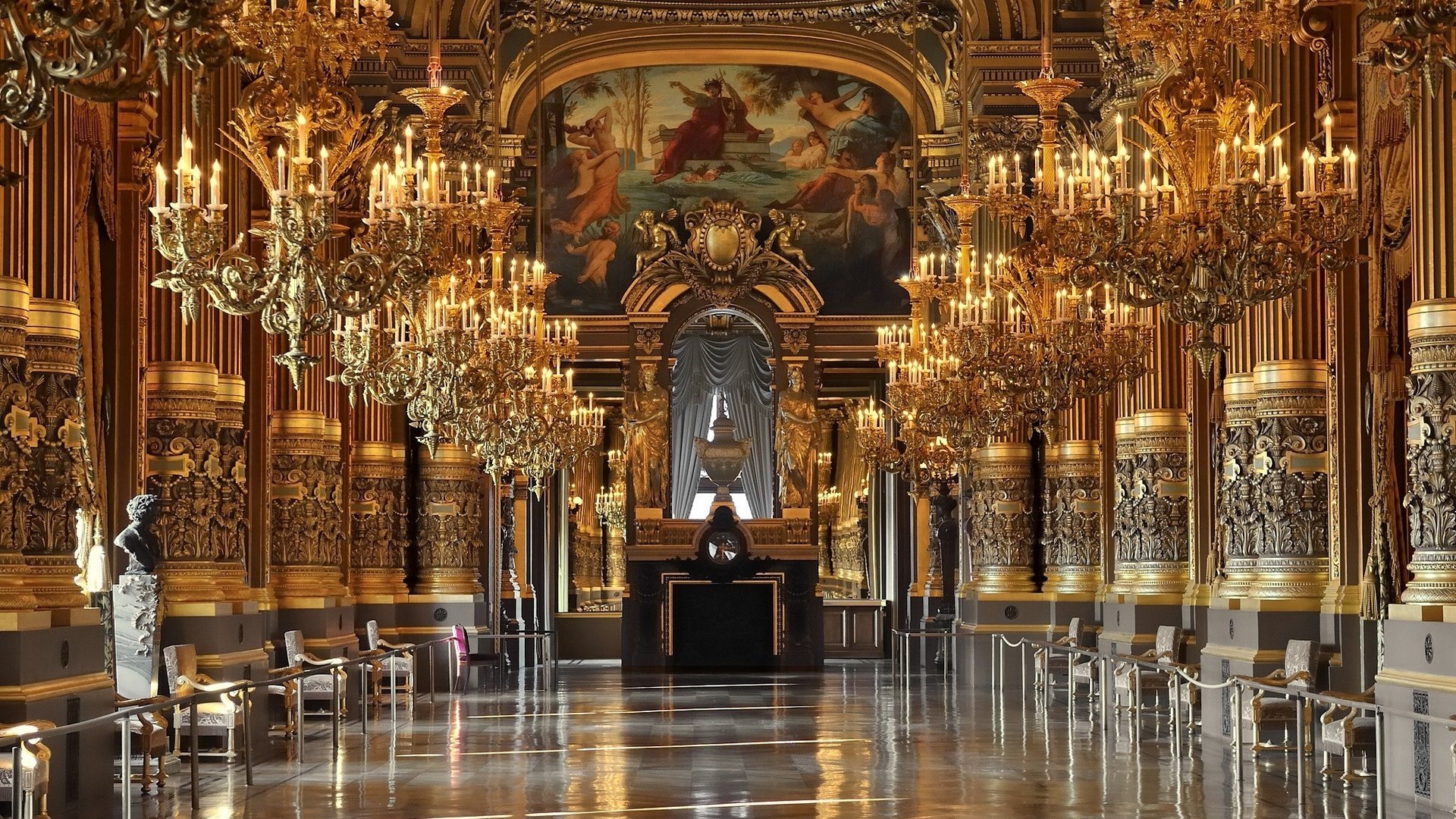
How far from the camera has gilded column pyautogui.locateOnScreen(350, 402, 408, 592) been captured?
2617cm

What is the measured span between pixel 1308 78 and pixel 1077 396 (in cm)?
A: 345

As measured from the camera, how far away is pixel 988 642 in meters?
27.6

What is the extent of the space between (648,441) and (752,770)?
21.6 metres

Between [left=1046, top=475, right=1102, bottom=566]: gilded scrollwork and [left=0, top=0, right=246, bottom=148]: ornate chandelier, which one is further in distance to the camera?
[left=1046, top=475, right=1102, bottom=566]: gilded scrollwork

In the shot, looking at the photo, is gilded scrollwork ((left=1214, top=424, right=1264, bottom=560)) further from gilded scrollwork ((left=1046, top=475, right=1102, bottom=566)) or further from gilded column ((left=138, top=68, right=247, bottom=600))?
gilded column ((left=138, top=68, right=247, bottom=600))

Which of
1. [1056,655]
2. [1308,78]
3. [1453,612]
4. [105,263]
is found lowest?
[1056,655]

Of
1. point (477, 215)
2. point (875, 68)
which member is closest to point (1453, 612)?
Answer: point (477, 215)

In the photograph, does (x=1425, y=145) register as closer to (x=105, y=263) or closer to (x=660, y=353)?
(x=105, y=263)

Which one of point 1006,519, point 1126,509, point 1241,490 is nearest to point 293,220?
point 1241,490

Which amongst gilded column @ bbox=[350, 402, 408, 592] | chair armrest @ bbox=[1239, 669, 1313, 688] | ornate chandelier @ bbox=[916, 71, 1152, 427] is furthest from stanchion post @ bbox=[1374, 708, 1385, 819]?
gilded column @ bbox=[350, 402, 408, 592]

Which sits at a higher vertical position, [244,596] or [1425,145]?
[1425,145]

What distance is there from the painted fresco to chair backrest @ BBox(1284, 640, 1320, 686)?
2067 centimetres

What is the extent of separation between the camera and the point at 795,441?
121ft

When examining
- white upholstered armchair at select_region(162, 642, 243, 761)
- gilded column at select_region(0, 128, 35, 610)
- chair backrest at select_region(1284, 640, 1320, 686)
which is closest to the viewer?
gilded column at select_region(0, 128, 35, 610)
